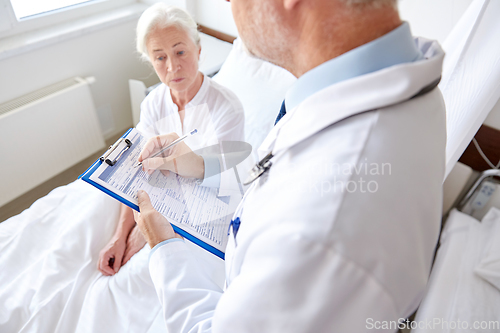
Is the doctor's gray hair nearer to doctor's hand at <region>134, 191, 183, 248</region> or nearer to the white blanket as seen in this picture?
doctor's hand at <region>134, 191, 183, 248</region>

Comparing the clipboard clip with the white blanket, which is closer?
the clipboard clip

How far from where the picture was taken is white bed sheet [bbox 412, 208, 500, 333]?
1.14 meters

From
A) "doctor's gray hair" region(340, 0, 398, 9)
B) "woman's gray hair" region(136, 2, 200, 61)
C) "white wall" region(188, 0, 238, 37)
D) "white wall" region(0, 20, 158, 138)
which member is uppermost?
"doctor's gray hair" region(340, 0, 398, 9)

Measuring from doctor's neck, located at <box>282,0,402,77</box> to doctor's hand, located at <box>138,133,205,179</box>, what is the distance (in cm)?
55

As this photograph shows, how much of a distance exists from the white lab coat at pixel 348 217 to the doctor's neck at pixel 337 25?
3.0 inches

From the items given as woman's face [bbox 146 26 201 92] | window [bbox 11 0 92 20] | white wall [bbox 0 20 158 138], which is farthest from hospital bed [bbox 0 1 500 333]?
window [bbox 11 0 92 20]

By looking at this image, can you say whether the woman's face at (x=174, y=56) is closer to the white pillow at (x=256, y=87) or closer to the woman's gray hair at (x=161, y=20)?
the woman's gray hair at (x=161, y=20)

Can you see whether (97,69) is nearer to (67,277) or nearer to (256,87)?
(256,87)

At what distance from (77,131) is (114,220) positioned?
105cm

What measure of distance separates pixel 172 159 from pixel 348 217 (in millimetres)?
650

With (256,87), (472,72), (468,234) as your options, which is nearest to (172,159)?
(256,87)

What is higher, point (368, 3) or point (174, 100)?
point (368, 3)

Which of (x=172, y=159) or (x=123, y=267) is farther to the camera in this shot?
(x=123, y=267)

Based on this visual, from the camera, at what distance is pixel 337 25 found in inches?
19.5
